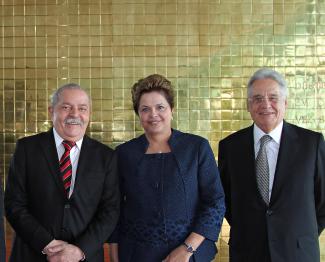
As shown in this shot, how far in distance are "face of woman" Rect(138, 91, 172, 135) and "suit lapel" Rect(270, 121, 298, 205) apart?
2.01ft

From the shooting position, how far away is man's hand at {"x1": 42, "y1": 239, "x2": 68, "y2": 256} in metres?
2.46

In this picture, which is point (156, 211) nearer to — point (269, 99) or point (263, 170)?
point (263, 170)

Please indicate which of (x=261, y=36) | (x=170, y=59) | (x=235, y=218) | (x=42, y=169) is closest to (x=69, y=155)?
(x=42, y=169)

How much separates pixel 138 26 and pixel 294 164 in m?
2.21

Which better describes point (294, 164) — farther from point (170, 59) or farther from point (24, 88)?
point (24, 88)

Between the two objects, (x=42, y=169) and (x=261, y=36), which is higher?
(x=261, y=36)

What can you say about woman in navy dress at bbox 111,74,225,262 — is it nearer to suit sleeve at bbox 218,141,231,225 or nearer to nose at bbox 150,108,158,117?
nose at bbox 150,108,158,117

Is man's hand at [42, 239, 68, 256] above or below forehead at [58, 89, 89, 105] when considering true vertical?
below

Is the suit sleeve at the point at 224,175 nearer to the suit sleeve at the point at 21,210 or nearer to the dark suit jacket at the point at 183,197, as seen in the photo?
the dark suit jacket at the point at 183,197

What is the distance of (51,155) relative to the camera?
259cm

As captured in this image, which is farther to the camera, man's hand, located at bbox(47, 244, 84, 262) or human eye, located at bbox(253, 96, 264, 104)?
human eye, located at bbox(253, 96, 264, 104)

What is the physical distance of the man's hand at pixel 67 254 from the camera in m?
2.47

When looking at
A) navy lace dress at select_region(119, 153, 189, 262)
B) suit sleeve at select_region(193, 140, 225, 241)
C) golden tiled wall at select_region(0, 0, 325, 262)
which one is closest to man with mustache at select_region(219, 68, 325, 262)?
suit sleeve at select_region(193, 140, 225, 241)

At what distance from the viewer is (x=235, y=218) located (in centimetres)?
285
